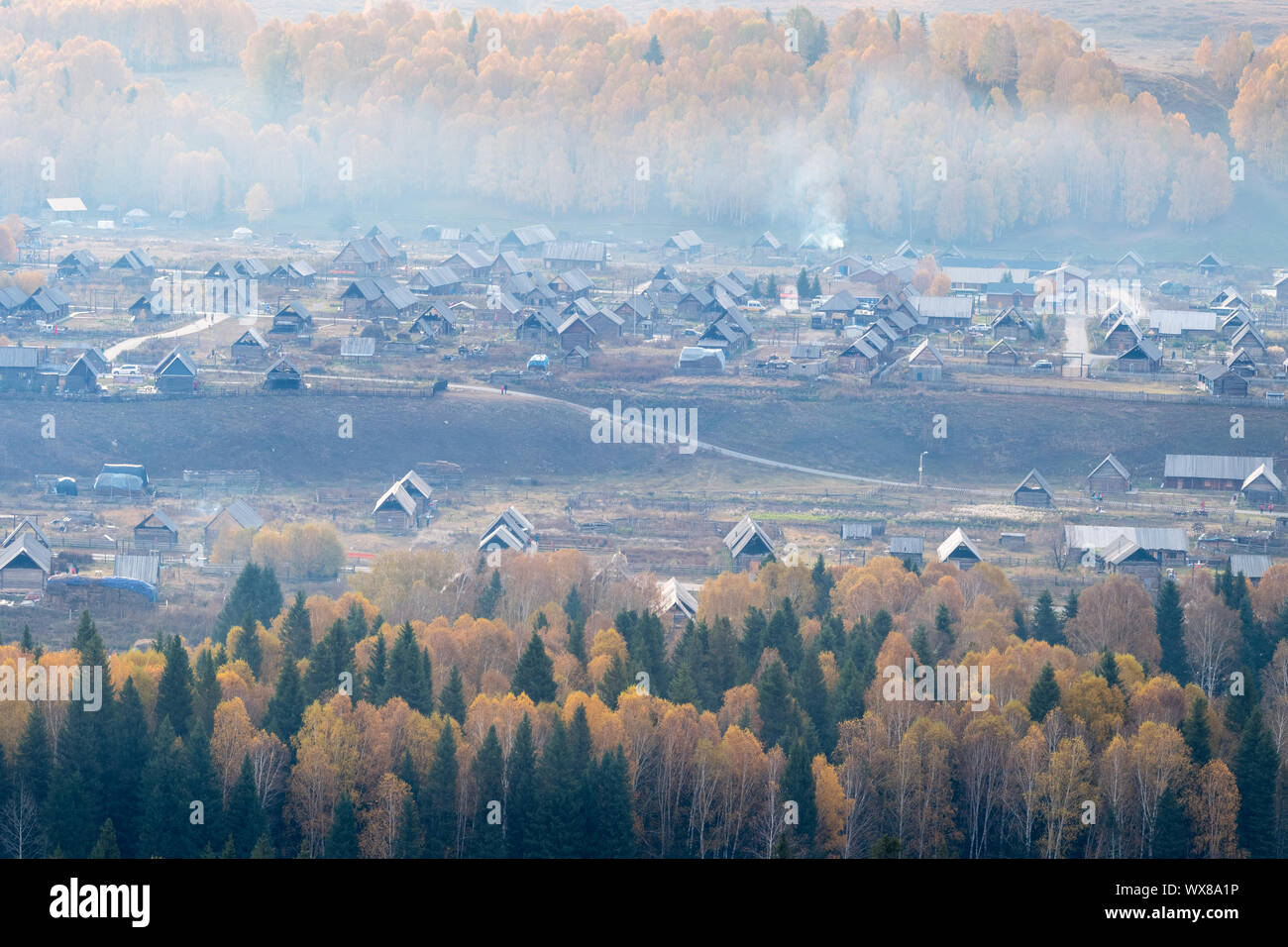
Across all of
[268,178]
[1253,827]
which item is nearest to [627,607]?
[1253,827]

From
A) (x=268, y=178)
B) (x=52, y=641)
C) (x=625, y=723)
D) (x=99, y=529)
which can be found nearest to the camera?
(x=625, y=723)

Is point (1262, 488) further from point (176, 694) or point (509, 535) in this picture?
point (176, 694)

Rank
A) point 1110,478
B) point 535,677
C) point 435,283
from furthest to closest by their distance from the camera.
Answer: point 435,283 < point 1110,478 < point 535,677

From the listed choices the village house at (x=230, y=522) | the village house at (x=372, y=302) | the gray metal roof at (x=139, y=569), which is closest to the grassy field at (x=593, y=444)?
the village house at (x=230, y=522)

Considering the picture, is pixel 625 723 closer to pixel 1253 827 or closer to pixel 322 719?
pixel 322 719

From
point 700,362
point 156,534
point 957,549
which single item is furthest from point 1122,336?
point 156,534
